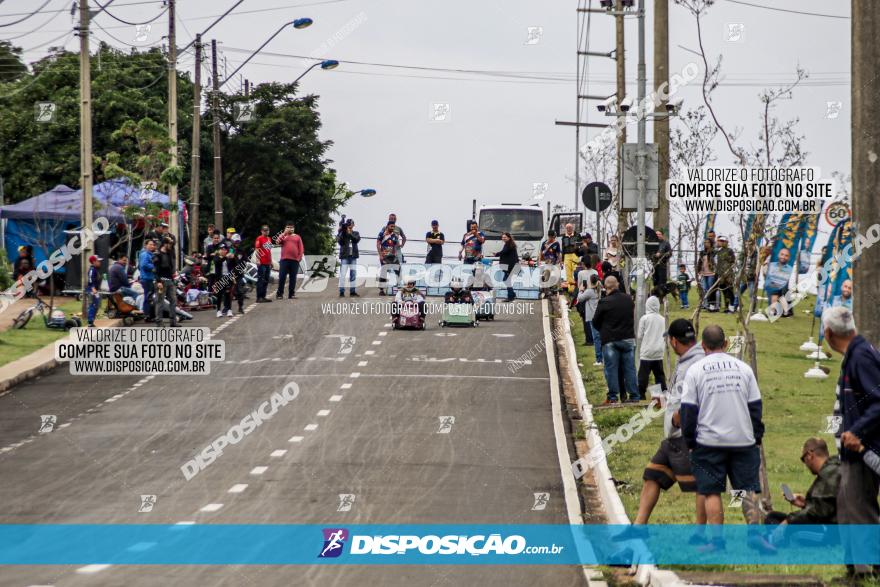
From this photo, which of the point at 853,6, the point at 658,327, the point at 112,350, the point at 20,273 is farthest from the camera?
the point at 20,273

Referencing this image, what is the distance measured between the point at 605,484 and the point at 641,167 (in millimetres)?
8364

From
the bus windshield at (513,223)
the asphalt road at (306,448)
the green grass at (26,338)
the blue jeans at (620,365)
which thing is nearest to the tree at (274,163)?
the bus windshield at (513,223)

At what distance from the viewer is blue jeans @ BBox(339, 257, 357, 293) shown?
40500mm

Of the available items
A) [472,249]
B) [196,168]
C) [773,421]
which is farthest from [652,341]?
[196,168]

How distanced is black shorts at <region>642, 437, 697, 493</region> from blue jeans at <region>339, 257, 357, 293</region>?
2815 centimetres

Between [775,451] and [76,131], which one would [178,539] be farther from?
[76,131]

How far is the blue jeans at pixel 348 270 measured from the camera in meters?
40.5

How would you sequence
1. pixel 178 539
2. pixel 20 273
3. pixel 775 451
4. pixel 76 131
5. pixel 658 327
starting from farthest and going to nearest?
Result: pixel 76 131 < pixel 20 273 < pixel 658 327 < pixel 775 451 < pixel 178 539

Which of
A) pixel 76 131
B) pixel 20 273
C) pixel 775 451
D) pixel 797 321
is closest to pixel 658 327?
pixel 775 451

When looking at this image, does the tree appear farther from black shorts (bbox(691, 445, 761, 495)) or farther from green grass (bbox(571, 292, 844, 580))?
black shorts (bbox(691, 445, 761, 495))

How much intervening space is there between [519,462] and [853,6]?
929cm

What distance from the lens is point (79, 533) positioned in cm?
1477

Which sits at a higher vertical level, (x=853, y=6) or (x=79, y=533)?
(x=853, y=6)

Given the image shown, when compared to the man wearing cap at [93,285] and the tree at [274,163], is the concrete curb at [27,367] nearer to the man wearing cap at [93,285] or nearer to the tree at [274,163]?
the man wearing cap at [93,285]
